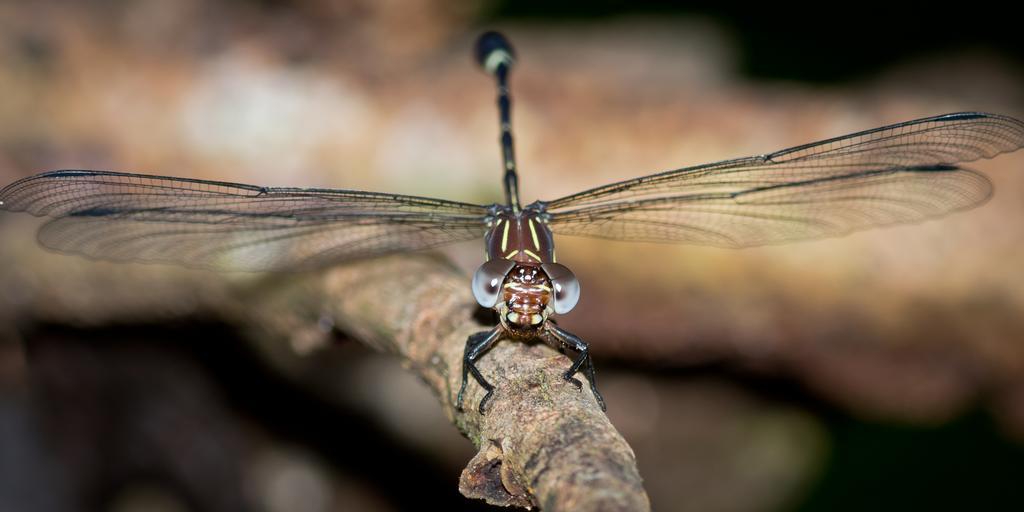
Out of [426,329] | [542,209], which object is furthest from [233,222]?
[542,209]

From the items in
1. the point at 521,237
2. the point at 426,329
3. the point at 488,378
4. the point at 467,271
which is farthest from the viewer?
the point at 467,271

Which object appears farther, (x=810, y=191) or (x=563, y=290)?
(x=810, y=191)

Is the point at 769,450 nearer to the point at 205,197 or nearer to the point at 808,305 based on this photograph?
the point at 808,305

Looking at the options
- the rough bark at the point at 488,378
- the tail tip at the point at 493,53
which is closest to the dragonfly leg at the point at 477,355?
the rough bark at the point at 488,378

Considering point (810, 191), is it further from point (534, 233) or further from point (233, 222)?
point (233, 222)

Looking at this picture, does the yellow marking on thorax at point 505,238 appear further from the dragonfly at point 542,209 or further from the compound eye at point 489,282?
the compound eye at point 489,282

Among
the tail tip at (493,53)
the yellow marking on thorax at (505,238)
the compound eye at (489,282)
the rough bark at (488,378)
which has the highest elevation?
the tail tip at (493,53)

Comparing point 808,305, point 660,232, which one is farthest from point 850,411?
point 660,232
